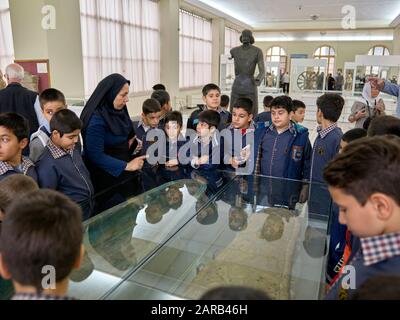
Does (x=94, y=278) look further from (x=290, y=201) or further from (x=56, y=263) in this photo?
(x=290, y=201)

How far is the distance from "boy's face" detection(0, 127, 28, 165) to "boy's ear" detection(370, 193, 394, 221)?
1878mm

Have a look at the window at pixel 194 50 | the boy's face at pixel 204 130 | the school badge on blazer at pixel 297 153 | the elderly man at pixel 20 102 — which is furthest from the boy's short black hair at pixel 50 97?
the window at pixel 194 50

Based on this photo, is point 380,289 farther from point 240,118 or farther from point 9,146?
point 240,118

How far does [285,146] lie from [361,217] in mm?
1968

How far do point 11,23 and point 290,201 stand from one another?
224 inches

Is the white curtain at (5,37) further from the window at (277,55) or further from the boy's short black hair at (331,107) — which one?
the window at (277,55)

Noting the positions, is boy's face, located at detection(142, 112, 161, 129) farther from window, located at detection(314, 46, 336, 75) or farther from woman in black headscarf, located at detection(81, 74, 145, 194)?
window, located at detection(314, 46, 336, 75)

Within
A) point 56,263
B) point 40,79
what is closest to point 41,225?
point 56,263

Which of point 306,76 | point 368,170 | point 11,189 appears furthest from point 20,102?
point 306,76

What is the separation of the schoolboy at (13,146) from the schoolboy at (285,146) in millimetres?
1846

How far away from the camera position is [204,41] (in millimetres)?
14586

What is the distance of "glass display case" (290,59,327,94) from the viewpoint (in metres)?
11.5

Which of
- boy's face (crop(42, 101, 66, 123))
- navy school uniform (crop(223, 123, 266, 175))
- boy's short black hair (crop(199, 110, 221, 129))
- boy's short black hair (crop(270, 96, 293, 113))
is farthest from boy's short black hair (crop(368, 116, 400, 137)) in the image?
boy's face (crop(42, 101, 66, 123))

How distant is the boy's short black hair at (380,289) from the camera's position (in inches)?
27.0
